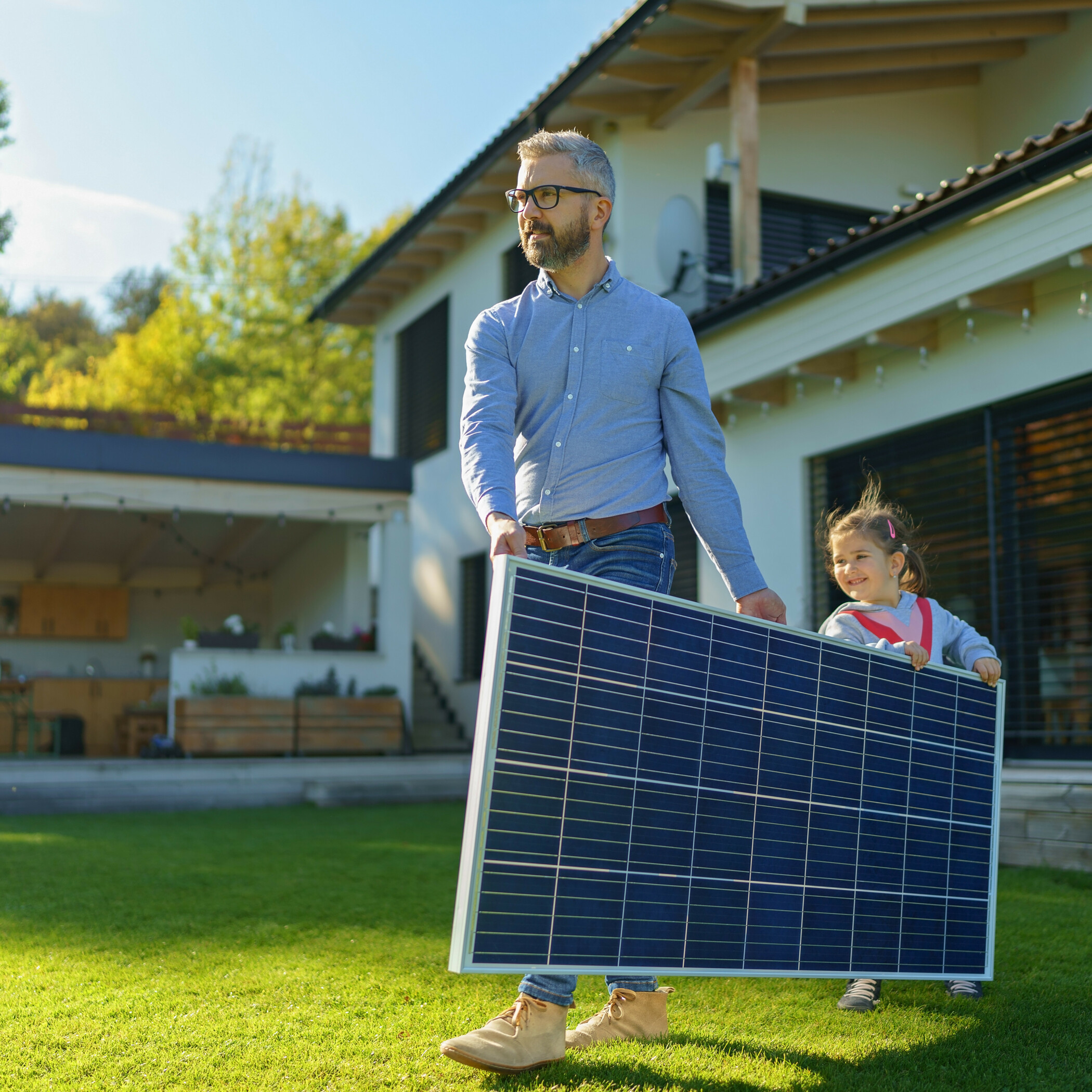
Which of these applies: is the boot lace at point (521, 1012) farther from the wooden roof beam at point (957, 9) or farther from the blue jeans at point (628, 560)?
the wooden roof beam at point (957, 9)

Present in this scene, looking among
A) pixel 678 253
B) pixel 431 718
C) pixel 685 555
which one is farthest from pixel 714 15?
pixel 431 718

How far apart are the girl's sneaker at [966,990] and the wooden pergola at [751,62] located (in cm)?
799

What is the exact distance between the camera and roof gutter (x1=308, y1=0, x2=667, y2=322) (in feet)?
34.8

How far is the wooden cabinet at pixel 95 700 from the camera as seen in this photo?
17141 mm

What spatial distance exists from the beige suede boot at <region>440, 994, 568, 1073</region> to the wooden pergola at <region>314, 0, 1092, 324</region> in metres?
→ 8.73

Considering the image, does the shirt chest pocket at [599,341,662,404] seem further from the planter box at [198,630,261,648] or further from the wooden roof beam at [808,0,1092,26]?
the planter box at [198,630,261,648]

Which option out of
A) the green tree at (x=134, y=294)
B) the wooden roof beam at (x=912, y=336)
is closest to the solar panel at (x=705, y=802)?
the wooden roof beam at (x=912, y=336)

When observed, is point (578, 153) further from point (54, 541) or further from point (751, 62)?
point (54, 541)

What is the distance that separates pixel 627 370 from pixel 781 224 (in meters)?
10.9

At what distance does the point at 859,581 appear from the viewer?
3691 mm

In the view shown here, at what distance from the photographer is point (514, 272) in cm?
1486

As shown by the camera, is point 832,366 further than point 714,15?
No

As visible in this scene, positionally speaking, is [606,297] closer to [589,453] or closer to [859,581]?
[589,453]

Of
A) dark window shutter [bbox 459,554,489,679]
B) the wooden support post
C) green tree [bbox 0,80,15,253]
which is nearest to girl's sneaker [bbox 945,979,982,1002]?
the wooden support post
